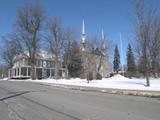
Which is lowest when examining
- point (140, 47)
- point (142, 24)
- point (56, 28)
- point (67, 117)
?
point (67, 117)

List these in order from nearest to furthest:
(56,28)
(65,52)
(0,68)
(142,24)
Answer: (142,24) → (56,28) → (65,52) → (0,68)

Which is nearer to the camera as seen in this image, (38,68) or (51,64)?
(38,68)

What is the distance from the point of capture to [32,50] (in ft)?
209

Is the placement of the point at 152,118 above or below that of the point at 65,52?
below

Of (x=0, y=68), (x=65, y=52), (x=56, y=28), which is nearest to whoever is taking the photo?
(x=56, y=28)

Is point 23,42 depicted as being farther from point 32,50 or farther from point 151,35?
point 151,35

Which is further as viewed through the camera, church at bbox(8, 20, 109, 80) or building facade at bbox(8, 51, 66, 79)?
building facade at bbox(8, 51, 66, 79)

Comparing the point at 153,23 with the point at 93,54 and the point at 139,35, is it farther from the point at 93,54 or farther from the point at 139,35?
the point at 93,54

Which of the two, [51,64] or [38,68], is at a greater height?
[51,64]

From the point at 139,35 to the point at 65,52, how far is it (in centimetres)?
4293

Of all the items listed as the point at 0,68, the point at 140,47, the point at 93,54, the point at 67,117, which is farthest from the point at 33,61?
the point at 0,68

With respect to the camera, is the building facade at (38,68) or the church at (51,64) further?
the building facade at (38,68)

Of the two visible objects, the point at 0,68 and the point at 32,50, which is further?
the point at 0,68

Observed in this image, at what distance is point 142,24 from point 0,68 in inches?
4831
